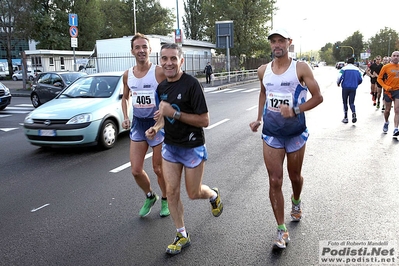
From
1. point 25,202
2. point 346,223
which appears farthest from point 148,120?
point 346,223

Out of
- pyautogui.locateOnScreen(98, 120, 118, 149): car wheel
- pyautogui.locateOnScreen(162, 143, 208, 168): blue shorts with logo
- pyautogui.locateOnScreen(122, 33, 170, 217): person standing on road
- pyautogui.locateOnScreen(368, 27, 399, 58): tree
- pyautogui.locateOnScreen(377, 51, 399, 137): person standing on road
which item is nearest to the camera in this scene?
pyautogui.locateOnScreen(162, 143, 208, 168): blue shorts with logo

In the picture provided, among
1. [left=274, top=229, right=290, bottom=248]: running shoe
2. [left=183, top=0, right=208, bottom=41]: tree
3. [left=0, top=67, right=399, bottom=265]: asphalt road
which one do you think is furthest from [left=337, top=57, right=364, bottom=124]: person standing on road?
[left=183, top=0, right=208, bottom=41]: tree

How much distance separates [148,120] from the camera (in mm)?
4172

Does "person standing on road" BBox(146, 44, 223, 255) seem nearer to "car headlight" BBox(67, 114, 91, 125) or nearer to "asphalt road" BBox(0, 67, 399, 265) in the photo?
"asphalt road" BBox(0, 67, 399, 265)

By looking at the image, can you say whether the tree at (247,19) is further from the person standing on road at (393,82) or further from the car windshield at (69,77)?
the person standing on road at (393,82)

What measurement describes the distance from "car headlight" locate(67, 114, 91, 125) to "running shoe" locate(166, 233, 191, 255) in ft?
14.7

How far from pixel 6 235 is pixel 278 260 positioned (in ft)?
9.30

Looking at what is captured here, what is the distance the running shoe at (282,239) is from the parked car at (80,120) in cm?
493

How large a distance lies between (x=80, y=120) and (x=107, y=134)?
0.70m

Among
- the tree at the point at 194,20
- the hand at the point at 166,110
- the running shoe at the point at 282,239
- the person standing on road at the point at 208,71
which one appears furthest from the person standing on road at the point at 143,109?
the tree at the point at 194,20

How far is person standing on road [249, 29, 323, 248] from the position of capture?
335cm

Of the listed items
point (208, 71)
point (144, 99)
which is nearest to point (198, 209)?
point (144, 99)

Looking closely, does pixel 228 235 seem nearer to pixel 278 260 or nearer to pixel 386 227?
pixel 278 260

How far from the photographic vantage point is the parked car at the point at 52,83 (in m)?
14.4
